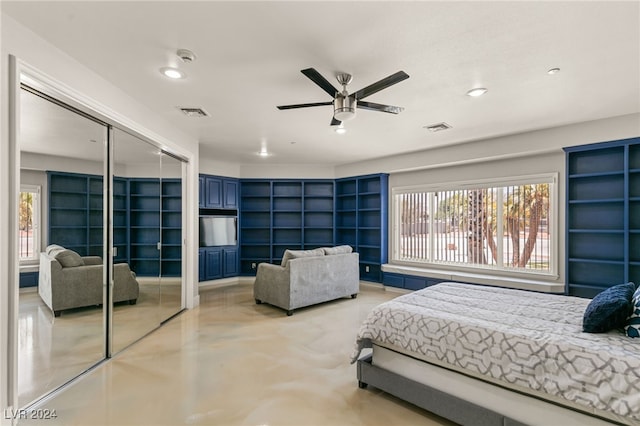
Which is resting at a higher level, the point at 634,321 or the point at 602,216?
the point at 602,216

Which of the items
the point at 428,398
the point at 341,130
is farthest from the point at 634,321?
the point at 341,130

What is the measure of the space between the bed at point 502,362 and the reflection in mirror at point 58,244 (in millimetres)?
2502

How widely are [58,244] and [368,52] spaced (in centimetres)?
297

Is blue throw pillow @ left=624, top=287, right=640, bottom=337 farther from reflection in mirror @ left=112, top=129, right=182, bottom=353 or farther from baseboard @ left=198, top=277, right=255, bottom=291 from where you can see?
baseboard @ left=198, top=277, right=255, bottom=291

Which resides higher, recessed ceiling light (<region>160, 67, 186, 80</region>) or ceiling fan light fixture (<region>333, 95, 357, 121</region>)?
recessed ceiling light (<region>160, 67, 186, 80</region>)

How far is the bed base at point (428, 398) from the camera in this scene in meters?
1.91

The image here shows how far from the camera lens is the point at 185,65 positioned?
2547mm

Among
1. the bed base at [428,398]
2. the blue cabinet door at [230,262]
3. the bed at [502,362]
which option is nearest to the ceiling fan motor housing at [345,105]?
the bed at [502,362]

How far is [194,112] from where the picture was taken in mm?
3645

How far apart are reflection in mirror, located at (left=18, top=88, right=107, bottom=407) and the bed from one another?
2.50 meters

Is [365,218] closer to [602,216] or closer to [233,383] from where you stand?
[602,216]

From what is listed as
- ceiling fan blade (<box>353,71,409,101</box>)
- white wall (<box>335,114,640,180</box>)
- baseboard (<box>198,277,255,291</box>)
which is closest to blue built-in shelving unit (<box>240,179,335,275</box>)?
baseboard (<box>198,277,255,291</box>)

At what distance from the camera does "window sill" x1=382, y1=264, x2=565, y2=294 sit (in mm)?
4335

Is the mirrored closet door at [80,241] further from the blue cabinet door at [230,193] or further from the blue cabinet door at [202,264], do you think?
the blue cabinet door at [230,193]
